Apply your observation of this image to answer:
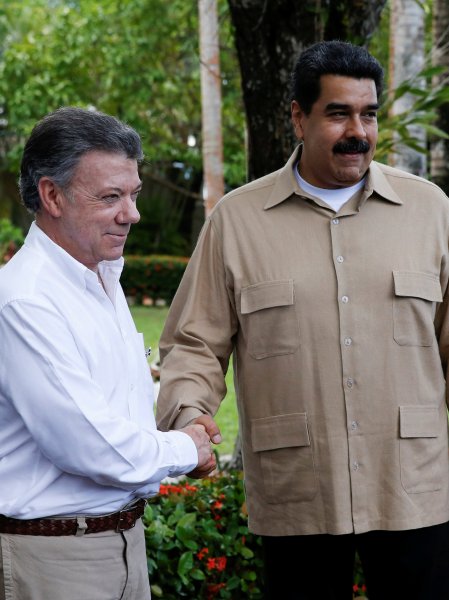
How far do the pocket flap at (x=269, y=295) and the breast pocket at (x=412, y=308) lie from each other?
337 mm

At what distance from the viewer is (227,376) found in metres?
12.8

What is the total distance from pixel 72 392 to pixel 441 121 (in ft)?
18.7

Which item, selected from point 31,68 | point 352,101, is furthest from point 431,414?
point 31,68

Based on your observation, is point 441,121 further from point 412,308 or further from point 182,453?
point 182,453

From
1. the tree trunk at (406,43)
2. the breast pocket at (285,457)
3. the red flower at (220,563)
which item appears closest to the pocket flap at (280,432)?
the breast pocket at (285,457)

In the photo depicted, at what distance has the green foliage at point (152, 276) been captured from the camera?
74.6 ft

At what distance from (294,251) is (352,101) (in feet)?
1.66

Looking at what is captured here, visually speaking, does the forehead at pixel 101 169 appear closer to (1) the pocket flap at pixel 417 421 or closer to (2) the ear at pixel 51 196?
(2) the ear at pixel 51 196

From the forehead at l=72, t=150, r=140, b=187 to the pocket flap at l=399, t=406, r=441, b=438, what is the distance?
1181 mm

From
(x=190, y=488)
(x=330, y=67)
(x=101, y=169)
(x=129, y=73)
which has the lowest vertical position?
(x=190, y=488)

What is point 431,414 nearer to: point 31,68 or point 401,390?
point 401,390

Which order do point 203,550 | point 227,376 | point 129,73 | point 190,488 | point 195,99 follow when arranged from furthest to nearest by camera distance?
point 195,99
point 129,73
point 227,376
point 190,488
point 203,550

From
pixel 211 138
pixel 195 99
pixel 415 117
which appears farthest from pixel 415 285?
pixel 195 99

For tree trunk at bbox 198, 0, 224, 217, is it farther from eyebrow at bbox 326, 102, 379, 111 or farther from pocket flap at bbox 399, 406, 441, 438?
pocket flap at bbox 399, 406, 441, 438
